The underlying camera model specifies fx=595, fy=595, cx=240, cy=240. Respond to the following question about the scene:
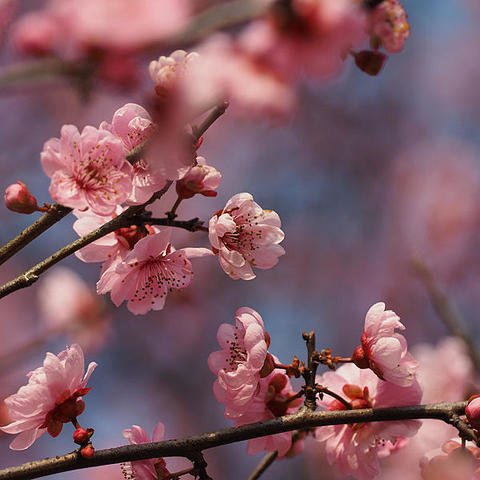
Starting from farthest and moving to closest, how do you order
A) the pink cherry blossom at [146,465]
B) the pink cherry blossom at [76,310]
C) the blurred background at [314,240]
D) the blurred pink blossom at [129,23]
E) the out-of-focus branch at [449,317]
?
the blurred background at [314,240]
the pink cherry blossom at [76,310]
the out-of-focus branch at [449,317]
the blurred pink blossom at [129,23]
the pink cherry blossom at [146,465]

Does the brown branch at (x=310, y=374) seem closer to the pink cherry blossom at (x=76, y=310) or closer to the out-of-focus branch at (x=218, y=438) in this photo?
the out-of-focus branch at (x=218, y=438)

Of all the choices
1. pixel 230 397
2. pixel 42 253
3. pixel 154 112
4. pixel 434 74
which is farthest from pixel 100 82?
pixel 434 74

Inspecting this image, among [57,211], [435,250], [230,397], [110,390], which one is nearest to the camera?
[57,211]

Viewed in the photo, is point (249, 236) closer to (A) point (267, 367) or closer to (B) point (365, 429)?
(A) point (267, 367)

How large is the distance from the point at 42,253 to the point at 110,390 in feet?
4.18

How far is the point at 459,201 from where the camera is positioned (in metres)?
4.57

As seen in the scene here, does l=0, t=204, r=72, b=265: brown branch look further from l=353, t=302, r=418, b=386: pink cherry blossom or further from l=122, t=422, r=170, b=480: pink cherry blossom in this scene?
l=353, t=302, r=418, b=386: pink cherry blossom

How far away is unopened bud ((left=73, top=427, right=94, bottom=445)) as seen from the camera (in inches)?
39.4

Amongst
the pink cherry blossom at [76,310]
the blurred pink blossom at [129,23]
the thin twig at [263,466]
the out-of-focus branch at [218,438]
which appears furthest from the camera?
the pink cherry blossom at [76,310]

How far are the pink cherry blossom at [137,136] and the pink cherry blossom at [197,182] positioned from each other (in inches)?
3.4

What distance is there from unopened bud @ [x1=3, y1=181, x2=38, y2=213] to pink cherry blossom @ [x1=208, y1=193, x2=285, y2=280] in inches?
12.9

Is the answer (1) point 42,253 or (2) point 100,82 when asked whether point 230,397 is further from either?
(1) point 42,253

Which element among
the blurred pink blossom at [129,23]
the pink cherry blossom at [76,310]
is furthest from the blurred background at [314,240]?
the blurred pink blossom at [129,23]

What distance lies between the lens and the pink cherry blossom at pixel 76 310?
2.94 meters
